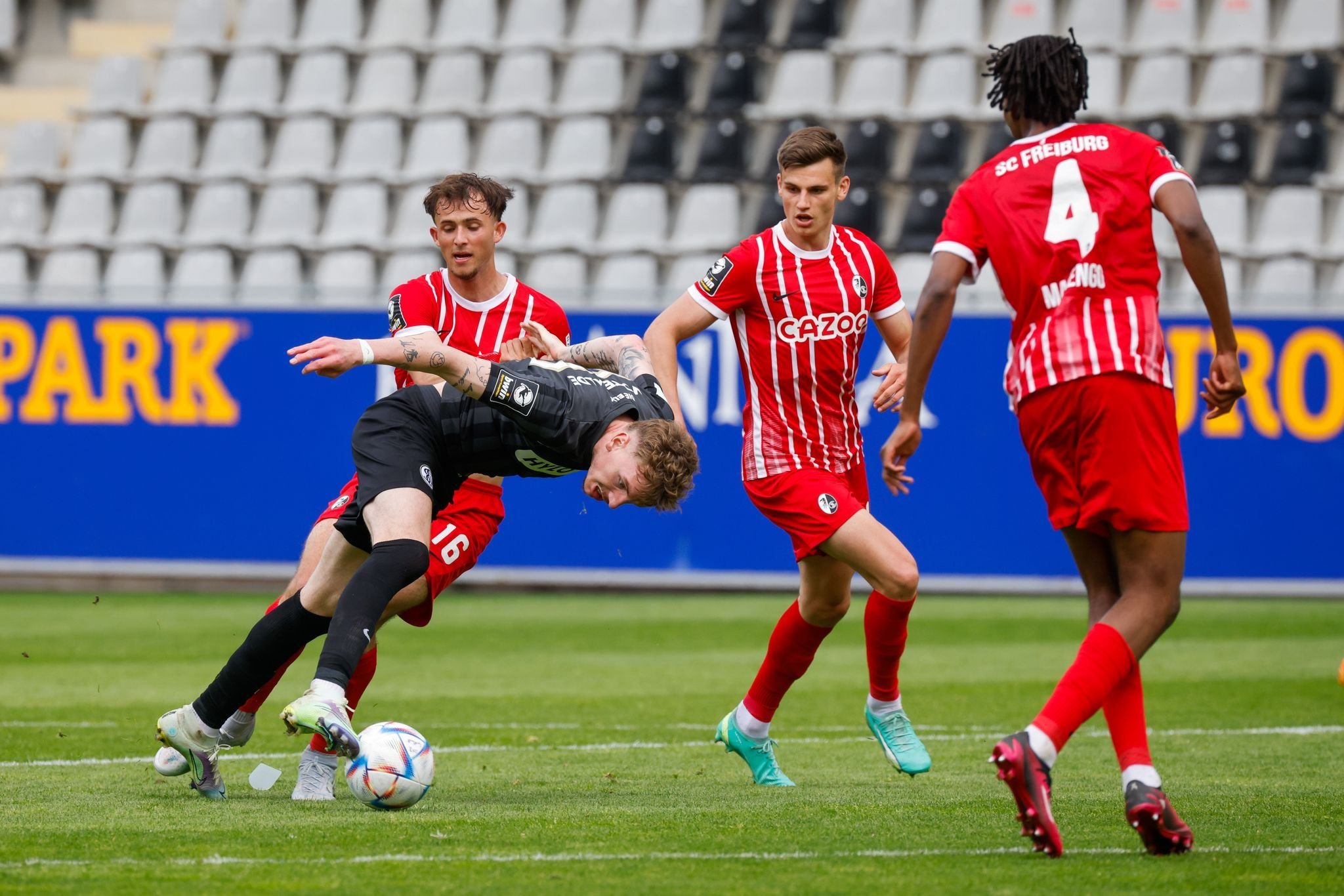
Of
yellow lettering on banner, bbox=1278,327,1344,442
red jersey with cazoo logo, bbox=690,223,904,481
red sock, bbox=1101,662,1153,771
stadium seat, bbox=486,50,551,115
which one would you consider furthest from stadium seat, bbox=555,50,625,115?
red sock, bbox=1101,662,1153,771

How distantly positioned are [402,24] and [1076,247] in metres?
15.2

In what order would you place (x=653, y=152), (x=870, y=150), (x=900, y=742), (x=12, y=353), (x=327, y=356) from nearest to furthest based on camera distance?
(x=327, y=356), (x=900, y=742), (x=12, y=353), (x=870, y=150), (x=653, y=152)

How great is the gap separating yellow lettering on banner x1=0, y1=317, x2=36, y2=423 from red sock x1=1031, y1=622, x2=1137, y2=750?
11.4 meters

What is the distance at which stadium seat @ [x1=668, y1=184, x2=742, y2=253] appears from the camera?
15.9 meters

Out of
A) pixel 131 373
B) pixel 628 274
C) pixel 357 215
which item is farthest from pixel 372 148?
pixel 131 373

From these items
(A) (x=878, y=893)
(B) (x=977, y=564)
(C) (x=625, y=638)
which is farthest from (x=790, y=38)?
(A) (x=878, y=893)

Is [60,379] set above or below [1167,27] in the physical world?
below

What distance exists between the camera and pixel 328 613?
5.37m

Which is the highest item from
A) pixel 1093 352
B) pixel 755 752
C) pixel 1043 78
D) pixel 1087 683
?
pixel 1043 78

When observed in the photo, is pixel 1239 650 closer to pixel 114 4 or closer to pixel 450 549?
pixel 450 549

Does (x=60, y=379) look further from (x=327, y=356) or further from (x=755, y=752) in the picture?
(x=327, y=356)

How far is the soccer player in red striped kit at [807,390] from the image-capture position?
607cm

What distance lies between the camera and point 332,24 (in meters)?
18.5

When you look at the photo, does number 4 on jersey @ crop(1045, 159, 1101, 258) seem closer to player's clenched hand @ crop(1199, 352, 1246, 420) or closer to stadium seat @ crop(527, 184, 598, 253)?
player's clenched hand @ crop(1199, 352, 1246, 420)
